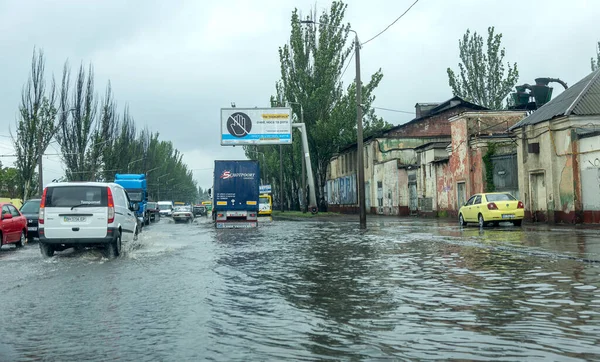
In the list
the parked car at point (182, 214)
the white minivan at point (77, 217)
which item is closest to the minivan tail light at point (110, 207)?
the white minivan at point (77, 217)

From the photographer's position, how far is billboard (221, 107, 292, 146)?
50250 mm

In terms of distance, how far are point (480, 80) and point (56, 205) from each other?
5611cm

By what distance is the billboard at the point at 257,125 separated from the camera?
5025 centimetres

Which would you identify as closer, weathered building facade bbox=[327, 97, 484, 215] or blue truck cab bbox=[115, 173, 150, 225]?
blue truck cab bbox=[115, 173, 150, 225]

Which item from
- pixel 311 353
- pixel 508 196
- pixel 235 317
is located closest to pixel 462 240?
pixel 508 196

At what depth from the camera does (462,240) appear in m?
20.4

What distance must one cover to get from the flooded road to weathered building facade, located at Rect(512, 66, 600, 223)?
13788mm

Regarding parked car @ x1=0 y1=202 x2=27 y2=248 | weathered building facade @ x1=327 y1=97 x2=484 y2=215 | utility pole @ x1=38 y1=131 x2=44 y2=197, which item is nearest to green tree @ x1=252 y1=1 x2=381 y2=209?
weathered building facade @ x1=327 y1=97 x2=484 y2=215

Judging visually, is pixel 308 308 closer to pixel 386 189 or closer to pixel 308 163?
pixel 308 163

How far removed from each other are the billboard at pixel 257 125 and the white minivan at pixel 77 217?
33483mm

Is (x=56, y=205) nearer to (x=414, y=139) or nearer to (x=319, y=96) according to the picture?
(x=319, y=96)

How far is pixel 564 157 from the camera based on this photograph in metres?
28.9

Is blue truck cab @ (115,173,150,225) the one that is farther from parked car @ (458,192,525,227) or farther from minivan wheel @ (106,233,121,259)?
minivan wheel @ (106,233,121,259)

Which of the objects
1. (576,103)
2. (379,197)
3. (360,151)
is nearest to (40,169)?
(360,151)
